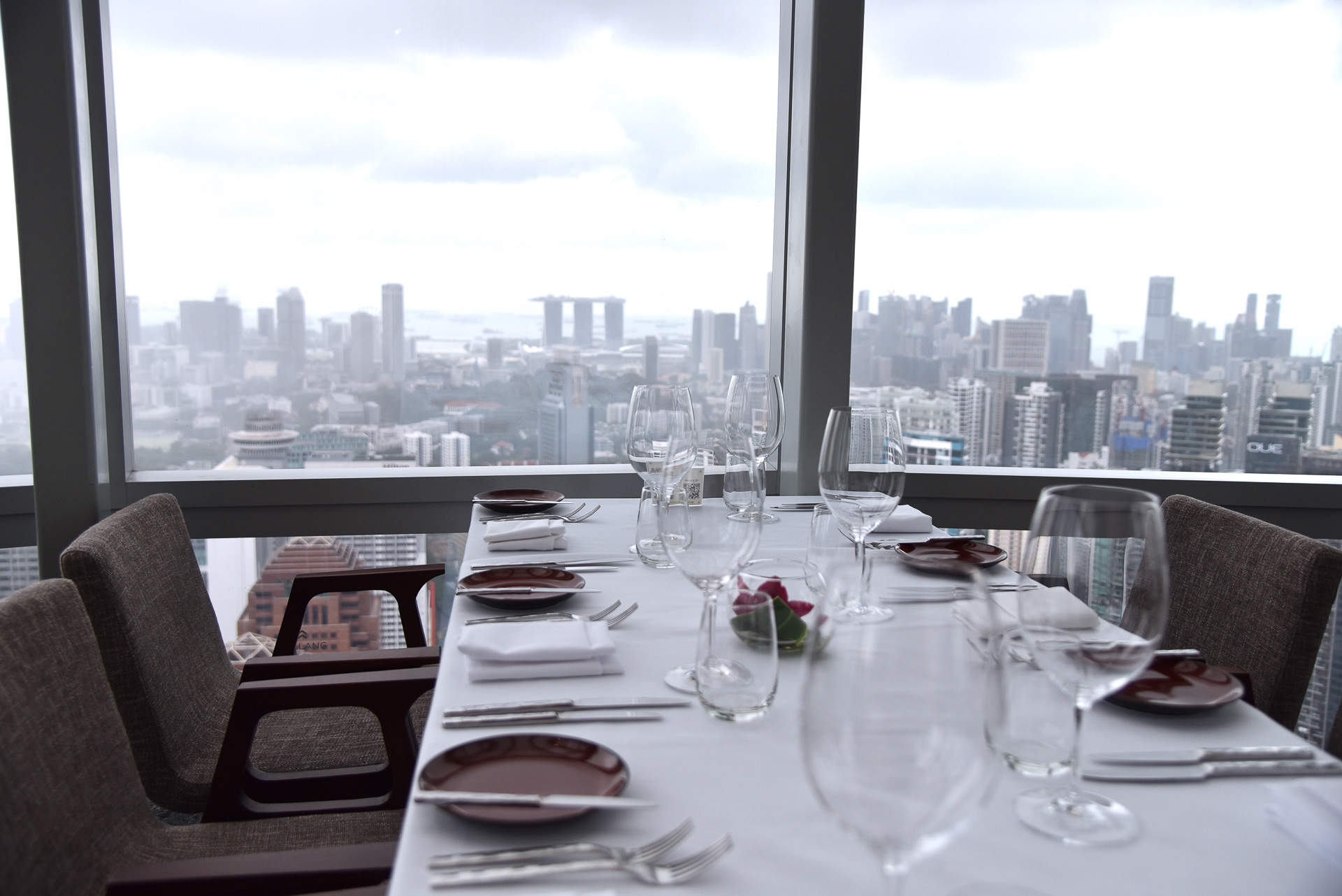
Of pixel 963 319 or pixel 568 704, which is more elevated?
pixel 963 319

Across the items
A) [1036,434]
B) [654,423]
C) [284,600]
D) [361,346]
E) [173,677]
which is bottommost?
[284,600]

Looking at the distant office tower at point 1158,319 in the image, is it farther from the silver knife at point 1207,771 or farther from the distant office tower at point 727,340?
the silver knife at point 1207,771

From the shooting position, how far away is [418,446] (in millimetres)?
2818

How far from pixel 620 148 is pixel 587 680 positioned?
211 centimetres

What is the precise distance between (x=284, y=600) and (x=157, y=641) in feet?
3.75

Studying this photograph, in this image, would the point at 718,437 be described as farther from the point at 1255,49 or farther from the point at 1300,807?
the point at 1255,49

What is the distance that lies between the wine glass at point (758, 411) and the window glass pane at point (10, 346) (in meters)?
1.85

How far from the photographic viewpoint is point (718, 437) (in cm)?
222

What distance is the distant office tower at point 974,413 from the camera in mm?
2953

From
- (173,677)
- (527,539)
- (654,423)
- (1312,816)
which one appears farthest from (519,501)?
(1312,816)

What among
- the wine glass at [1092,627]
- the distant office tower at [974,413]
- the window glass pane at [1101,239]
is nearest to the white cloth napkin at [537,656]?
the wine glass at [1092,627]

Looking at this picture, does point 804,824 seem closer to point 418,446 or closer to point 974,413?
point 418,446

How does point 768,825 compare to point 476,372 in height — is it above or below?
below

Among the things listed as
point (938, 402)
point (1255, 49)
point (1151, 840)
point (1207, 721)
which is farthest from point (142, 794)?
point (1255, 49)
